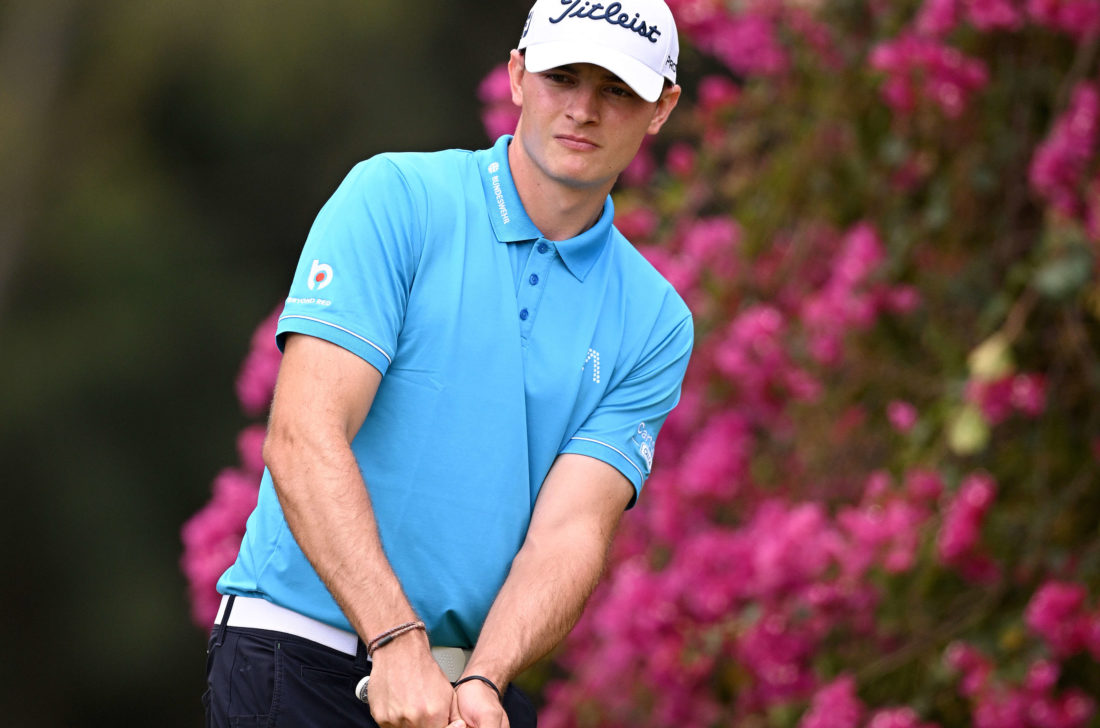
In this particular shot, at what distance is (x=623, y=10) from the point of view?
273 centimetres

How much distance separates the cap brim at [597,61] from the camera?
8.79 ft

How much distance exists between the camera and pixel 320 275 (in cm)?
257

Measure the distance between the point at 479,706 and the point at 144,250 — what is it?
23.7 ft

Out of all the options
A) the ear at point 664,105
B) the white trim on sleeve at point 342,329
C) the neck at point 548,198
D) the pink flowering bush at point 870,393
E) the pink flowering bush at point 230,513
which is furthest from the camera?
the pink flowering bush at point 230,513

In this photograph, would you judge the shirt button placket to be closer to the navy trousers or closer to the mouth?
the mouth

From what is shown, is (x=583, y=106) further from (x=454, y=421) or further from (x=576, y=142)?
(x=454, y=421)

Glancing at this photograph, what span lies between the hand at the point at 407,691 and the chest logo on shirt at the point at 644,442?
61 cm

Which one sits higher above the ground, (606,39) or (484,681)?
(606,39)

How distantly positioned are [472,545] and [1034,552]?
1941 millimetres

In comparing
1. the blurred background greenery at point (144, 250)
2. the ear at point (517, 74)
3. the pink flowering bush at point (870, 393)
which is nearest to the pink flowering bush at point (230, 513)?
the pink flowering bush at point (870, 393)

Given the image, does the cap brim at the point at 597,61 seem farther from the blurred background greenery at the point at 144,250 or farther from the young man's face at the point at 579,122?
the blurred background greenery at the point at 144,250

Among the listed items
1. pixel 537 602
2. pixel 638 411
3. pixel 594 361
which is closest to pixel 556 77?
pixel 594 361

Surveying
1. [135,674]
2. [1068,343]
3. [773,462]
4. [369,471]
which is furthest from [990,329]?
[135,674]

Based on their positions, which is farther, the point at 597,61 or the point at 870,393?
the point at 870,393
